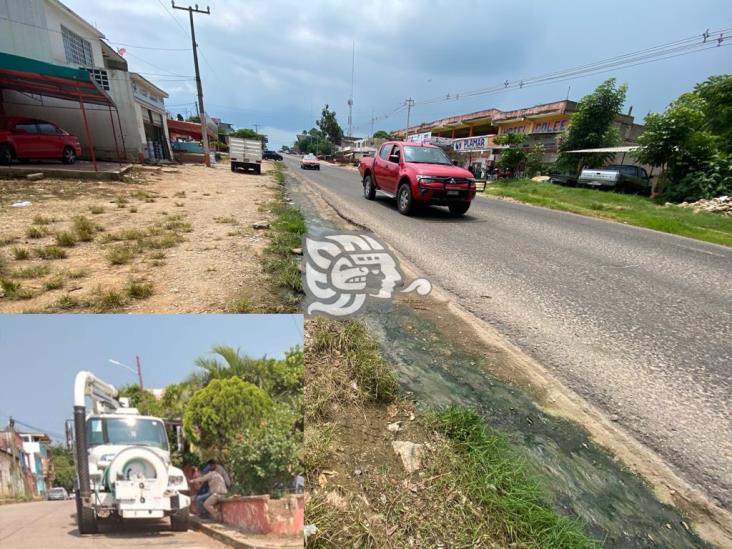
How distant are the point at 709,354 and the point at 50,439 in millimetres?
4336

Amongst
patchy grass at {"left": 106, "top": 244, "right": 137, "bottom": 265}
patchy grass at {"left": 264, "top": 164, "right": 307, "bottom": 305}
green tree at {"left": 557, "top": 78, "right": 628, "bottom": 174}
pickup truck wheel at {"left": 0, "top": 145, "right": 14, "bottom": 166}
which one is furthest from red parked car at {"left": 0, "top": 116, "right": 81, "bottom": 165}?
green tree at {"left": 557, "top": 78, "right": 628, "bottom": 174}

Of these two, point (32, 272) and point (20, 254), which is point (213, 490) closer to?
point (32, 272)

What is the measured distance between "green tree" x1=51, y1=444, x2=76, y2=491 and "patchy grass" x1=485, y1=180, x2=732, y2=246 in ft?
39.1

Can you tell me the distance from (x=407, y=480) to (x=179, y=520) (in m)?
1.23

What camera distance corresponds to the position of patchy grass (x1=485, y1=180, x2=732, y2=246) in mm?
10227

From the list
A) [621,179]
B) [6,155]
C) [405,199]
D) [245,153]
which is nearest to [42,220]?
[405,199]

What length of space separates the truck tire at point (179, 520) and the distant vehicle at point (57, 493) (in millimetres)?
251

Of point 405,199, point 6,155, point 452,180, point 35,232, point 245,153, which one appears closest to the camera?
point 35,232

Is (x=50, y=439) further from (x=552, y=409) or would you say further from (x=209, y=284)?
(x=209, y=284)

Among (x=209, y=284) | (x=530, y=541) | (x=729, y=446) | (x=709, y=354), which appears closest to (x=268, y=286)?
(x=209, y=284)

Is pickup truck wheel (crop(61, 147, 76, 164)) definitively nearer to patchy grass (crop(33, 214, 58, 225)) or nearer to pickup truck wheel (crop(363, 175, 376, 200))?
patchy grass (crop(33, 214, 58, 225))

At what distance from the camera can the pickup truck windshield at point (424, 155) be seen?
925 cm

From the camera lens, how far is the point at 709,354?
323 cm

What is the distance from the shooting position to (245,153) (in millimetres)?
23266
